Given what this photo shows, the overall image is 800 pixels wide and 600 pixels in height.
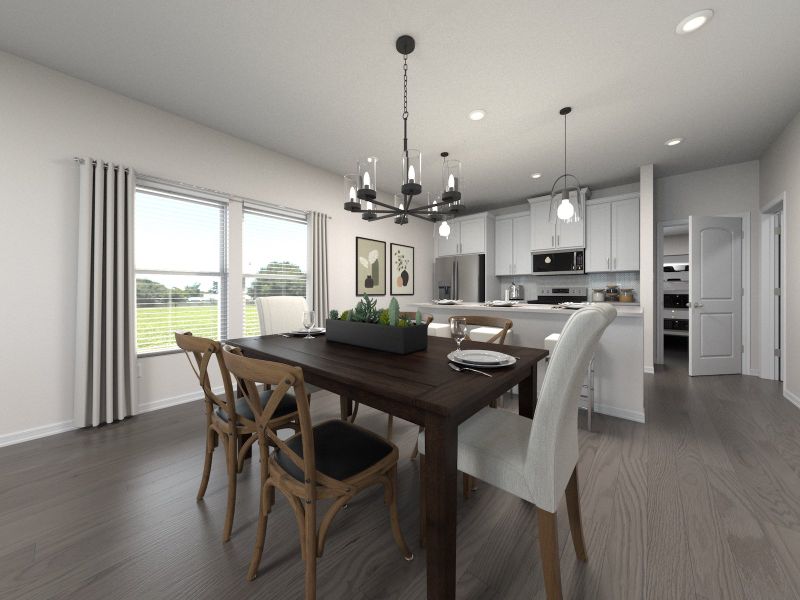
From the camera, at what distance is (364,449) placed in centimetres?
123

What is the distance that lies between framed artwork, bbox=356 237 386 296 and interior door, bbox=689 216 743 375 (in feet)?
13.5

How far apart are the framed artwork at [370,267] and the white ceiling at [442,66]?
1582mm

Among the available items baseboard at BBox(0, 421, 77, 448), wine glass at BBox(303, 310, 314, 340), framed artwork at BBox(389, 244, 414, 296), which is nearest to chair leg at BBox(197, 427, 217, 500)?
wine glass at BBox(303, 310, 314, 340)

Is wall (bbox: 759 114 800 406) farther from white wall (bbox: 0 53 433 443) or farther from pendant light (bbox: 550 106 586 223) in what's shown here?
white wall (bbox: 0 53 433 443)

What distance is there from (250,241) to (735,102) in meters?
4.82

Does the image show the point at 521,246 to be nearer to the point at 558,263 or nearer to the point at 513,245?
the point at 513,245

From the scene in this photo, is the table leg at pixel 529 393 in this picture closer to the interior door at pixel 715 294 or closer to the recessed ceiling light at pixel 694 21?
the recessed ceiling light at pixel 694 21

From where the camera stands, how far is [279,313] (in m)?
2.67

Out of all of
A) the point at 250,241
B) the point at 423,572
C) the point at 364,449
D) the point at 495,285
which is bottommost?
the point at 423,572

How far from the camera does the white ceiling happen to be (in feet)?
6.15

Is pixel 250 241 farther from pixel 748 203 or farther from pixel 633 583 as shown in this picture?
pixel 748 203

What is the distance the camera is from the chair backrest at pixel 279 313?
2588 millimetres

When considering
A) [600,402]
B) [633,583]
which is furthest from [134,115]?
[600,402]

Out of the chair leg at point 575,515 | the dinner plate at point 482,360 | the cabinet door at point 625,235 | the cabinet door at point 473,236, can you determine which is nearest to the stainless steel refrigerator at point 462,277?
the cabinet door at point 473,236
